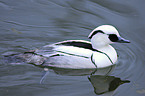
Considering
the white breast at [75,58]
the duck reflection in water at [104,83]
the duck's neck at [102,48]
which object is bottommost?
the duck reflection in water at [104,83]

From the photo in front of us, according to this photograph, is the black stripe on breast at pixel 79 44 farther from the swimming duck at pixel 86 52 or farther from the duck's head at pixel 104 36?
the duck's head at pixel 104 36

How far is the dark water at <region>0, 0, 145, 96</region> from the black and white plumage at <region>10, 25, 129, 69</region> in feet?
1.02

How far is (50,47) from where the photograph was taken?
26.3 feet

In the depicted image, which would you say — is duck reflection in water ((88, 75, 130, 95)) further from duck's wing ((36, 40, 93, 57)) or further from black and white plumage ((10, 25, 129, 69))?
duck's wing ((36, 40, 93, 57))

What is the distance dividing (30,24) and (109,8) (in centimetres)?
312

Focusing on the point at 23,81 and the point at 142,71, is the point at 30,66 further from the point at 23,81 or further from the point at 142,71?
the point at 142,71

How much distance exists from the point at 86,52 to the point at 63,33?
2.15 meters

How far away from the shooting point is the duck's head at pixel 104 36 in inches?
306

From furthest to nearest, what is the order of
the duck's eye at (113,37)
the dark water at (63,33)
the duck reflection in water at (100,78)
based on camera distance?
the duck's eye at (113,37), the duck reflection in water at (100,78), the dark water at (63,33)

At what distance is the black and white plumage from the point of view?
7.77 m

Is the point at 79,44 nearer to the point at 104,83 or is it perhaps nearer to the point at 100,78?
the point at 100,78

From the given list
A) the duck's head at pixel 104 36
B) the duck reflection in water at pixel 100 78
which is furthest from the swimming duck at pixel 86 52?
the duck reflection in water at pixel 100 78

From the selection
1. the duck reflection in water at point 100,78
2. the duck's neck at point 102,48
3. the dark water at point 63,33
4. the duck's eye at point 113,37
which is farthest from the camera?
the duck's neck at point 102,48

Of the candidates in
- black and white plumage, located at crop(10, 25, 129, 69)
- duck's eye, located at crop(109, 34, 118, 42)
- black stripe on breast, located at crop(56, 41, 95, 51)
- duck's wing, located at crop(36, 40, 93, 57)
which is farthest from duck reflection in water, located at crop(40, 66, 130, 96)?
duck's eye, located at crop(109, 34, 118, 42)
